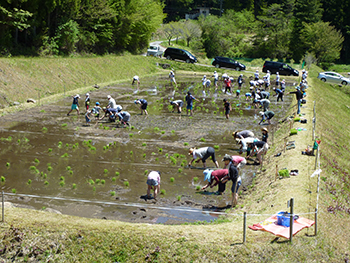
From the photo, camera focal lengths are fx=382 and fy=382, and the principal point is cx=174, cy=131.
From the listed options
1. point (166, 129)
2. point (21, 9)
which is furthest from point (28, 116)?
point (21, 9)

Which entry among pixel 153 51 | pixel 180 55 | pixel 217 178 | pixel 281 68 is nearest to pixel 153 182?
pixel 217 178

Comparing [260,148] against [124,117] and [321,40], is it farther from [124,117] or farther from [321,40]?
[321,40]

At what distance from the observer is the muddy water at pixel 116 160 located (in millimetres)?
11547

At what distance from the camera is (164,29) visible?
8131 cm

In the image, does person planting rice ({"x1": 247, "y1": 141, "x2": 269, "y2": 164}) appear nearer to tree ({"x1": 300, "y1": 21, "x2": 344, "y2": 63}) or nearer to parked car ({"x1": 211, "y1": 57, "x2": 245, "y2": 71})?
parked car ({"x1": 211, "y1": 57, "x2": 245, "y2": 71})

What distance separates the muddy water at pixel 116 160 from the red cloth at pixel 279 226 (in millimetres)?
1882

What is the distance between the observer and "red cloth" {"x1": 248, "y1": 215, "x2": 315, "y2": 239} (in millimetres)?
9086

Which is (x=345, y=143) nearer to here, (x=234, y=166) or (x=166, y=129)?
(x=166, y=129)

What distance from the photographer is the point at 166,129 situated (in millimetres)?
20797

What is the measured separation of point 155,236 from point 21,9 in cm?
2853

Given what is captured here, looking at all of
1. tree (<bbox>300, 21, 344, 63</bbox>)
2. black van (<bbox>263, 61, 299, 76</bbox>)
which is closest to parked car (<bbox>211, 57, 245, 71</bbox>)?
black van (<bbox>263, 61, 299, 76</bbox>)

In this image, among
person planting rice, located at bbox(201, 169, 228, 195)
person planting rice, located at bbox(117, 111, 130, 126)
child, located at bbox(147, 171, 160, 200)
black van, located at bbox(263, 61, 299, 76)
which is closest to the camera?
child, located at bbox(147, 171, 160, 200)

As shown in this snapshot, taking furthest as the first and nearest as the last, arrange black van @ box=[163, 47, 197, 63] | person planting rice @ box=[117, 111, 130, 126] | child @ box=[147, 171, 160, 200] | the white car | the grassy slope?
black van @ box=[163, 47, 197, 63]
the white car
person planting rice @ box=[117, 111, 130, 126]
child @ box=[147, 171, 160, 200]
the grassy slope

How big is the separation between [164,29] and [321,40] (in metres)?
32.9
